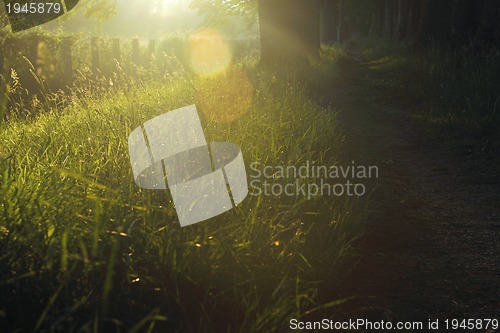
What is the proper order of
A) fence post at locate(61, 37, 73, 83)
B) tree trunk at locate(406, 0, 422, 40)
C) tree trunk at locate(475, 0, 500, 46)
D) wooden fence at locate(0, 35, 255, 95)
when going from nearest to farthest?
tree trunk at locate(475, 0, 500, 46)
wooden fence at locate(0, 35, 255, 95)
fence post at locate(61, 37, 73, 83)
tree trunk at locate(406, 0, 422, 40)

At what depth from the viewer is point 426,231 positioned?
155 inches

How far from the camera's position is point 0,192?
2.62 meters

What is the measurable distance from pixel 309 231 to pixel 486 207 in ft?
6.10

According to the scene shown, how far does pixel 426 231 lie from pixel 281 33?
972 cm

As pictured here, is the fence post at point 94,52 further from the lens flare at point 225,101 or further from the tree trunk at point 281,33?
the lens flare at point 225,101

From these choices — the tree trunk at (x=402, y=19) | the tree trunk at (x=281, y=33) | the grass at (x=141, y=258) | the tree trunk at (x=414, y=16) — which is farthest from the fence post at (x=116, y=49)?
the grass at (x=141, y=258)

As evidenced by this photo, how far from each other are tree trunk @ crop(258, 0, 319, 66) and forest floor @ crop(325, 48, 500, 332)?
577 cm

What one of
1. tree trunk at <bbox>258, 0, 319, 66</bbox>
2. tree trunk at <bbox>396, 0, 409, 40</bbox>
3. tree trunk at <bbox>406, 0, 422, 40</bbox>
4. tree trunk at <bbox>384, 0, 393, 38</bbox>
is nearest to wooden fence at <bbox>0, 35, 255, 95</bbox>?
tree trunk at <bbox>258, 0, 319, 66</bbox>

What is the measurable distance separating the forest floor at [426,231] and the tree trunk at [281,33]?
5766mm

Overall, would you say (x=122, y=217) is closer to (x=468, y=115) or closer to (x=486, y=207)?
(x=486, y=207)

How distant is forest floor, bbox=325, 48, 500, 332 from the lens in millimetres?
2891

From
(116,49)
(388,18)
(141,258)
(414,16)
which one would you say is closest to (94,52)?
(116,49)

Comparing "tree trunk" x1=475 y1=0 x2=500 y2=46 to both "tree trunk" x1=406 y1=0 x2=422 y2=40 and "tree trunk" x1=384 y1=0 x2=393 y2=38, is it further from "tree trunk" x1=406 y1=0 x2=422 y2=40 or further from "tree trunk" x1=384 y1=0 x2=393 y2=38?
"tree trunk" x1=384 y1=0 x2=393 y2=38

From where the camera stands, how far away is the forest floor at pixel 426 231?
2.89 m
